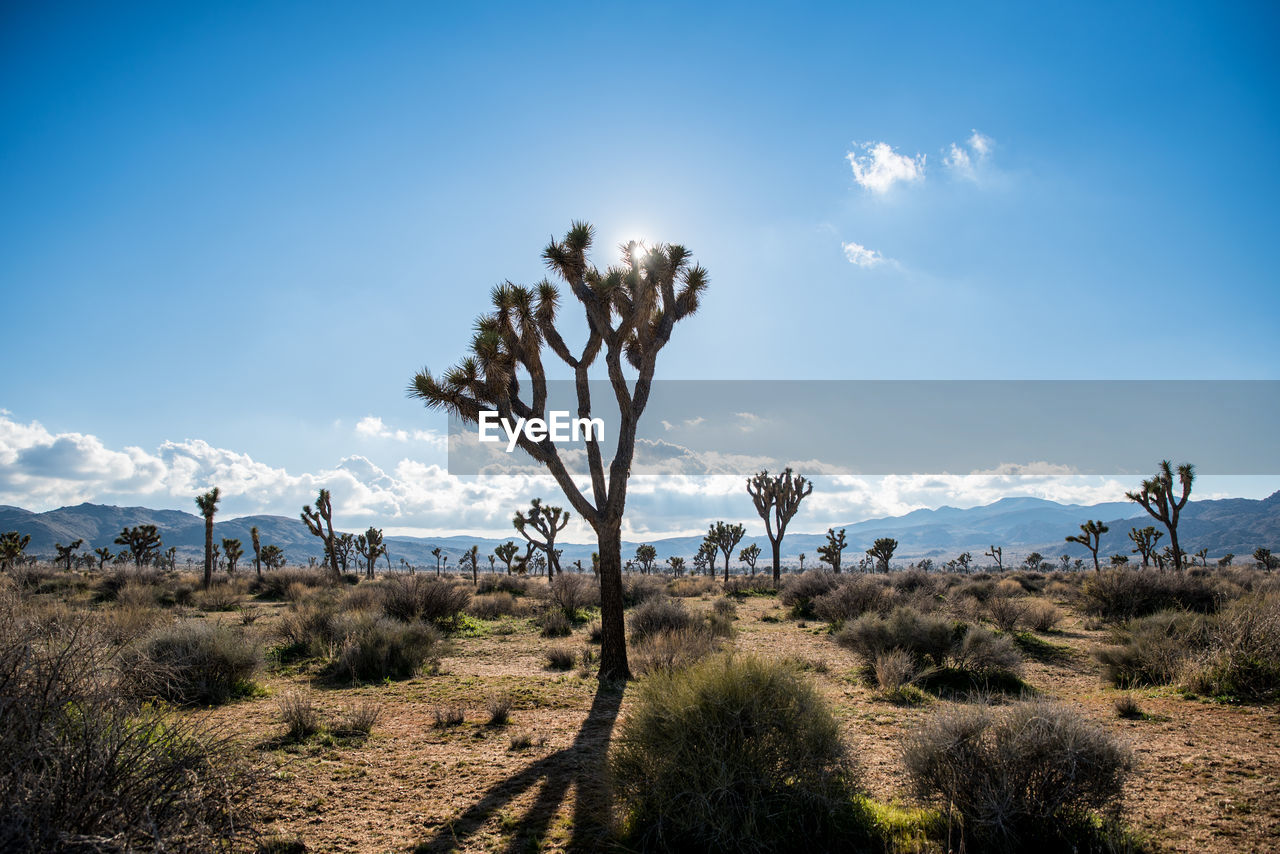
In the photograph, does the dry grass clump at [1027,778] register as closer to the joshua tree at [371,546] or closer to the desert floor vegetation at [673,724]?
the desert floor vegetation at [673,724]

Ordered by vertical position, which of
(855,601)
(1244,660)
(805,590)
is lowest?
(805,590)

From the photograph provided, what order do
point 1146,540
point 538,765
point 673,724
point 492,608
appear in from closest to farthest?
point 673,724 → point 538,765 → point 492,608 → point 1146,540

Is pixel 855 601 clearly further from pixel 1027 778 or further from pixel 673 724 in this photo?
pixel 673 724

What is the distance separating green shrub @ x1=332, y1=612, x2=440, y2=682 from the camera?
10.0m

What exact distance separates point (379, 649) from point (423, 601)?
5852 millimetres

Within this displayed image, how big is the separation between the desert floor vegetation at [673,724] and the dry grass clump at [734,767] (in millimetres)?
22

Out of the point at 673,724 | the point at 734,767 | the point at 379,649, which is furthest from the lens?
the point at 379,649

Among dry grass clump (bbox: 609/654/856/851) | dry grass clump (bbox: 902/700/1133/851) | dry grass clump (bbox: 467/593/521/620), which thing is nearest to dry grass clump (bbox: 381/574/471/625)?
dry grass clump (bbox: 467/593/521/620)

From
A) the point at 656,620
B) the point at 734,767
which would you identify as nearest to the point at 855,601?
the point at 656,620

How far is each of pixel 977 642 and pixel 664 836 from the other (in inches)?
328

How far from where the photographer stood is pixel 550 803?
5230 millimetres

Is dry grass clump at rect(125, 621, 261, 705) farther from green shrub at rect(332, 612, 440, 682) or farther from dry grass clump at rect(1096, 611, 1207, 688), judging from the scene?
dry grass clump at rect(1096, 611, 1207, 688)

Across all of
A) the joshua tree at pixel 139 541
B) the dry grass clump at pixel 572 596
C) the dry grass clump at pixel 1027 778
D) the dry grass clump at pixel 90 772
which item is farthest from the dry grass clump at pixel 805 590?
the joshua tree at pixel 139 541

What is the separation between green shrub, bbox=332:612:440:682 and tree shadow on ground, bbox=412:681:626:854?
4874mm
